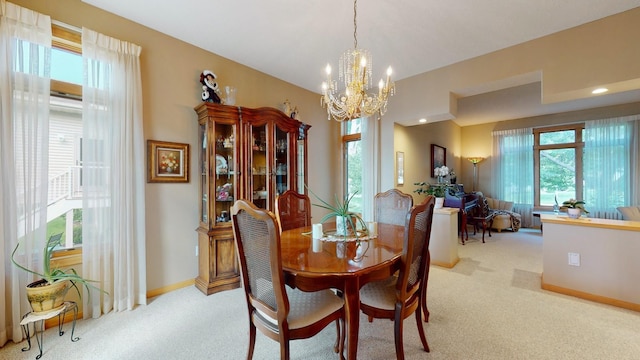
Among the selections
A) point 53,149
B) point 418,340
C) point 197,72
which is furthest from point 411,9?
point 53,149

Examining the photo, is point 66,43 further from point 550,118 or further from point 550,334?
point 550,118

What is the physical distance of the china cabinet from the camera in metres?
2.71

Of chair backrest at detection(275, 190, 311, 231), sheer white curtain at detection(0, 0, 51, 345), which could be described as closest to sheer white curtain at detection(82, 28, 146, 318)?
sheer white curtain at detection(0, 0, 51, 345)

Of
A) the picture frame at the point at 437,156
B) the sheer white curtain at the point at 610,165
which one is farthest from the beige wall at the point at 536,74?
the picture frame at the point at 437,156

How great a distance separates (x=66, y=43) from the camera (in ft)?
7.07

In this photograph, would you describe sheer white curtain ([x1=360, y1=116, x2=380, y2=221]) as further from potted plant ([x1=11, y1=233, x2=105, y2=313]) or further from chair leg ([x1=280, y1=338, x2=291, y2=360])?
potted plant ([x1=11, y1=233, x2=105, y2=313])

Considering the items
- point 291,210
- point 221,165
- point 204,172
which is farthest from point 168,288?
point 291,210

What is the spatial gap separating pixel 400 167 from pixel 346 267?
316 centimetres

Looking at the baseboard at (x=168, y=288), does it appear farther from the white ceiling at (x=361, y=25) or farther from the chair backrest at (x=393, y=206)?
the white ceiling at (x=361, y=25)

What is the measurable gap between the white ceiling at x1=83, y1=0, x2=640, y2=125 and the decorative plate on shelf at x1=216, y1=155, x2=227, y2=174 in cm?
132

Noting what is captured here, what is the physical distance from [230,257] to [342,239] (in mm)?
1554

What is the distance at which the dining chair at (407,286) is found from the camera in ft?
4.76

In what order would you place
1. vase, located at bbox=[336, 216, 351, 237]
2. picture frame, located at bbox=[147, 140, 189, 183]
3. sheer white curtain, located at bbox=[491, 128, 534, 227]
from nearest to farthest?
vase, located at bbox=[336, 216, 351, 237] → picture frame, located at bbox=[147, 140, 189, 183] → sheer white curtain, located at bbox=[491, 128, 534, 227]

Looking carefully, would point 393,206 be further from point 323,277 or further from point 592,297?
point 592,297
